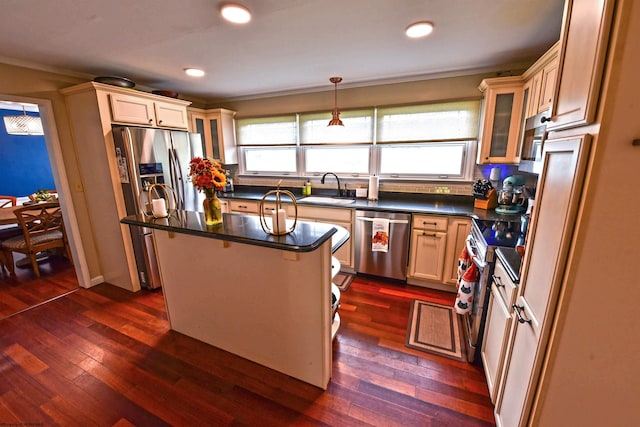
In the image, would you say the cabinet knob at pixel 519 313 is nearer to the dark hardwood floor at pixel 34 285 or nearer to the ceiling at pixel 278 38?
the ceiling at pixel 278 38

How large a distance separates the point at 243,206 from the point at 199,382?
236 cm

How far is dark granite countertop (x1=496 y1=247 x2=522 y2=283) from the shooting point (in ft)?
4.17

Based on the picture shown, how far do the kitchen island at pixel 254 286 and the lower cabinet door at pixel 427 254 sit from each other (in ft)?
4.17

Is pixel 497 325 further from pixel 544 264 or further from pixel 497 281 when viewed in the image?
pixel 544 264

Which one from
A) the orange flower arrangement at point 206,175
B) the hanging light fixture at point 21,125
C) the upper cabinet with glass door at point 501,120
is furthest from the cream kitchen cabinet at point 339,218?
the hanging light fixture at point 21,125

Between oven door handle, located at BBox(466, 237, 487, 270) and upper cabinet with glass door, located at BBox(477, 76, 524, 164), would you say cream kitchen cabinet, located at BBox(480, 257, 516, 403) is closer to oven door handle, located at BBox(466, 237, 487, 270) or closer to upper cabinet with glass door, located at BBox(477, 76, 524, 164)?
oven door handle, located at BBox(466, 237, 487, 270)

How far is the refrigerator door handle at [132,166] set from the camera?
2.48m

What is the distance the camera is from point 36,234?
10.7 feet

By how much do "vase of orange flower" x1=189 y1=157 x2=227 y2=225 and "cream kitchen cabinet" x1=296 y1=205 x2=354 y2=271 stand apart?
158 centimetres

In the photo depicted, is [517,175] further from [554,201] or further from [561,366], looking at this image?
[561,366]

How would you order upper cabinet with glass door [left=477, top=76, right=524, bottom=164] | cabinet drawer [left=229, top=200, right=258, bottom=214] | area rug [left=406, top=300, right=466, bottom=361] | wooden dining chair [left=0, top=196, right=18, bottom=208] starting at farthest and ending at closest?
wooden dining chair [left=0, top=196, right=18, bottom=208], cabinet drawer [left=229, top=200, right=258, bottom=214], upper cabinet with glass door [left=477, top=76, right=524, bottom=164], area rug [left=406, top=300, right=466, bottom=361]

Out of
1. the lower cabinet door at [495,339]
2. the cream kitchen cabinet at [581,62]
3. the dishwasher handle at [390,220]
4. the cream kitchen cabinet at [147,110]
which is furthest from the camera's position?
the dishwasher handle at [390,220]

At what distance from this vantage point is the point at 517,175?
8.76 feet

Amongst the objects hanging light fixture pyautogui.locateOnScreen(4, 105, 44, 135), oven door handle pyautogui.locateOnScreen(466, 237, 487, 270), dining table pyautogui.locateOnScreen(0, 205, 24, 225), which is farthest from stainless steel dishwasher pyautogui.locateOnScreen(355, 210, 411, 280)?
hanging light fixture pyautogui.locateOnScreen(4, 105, 44, 135)
